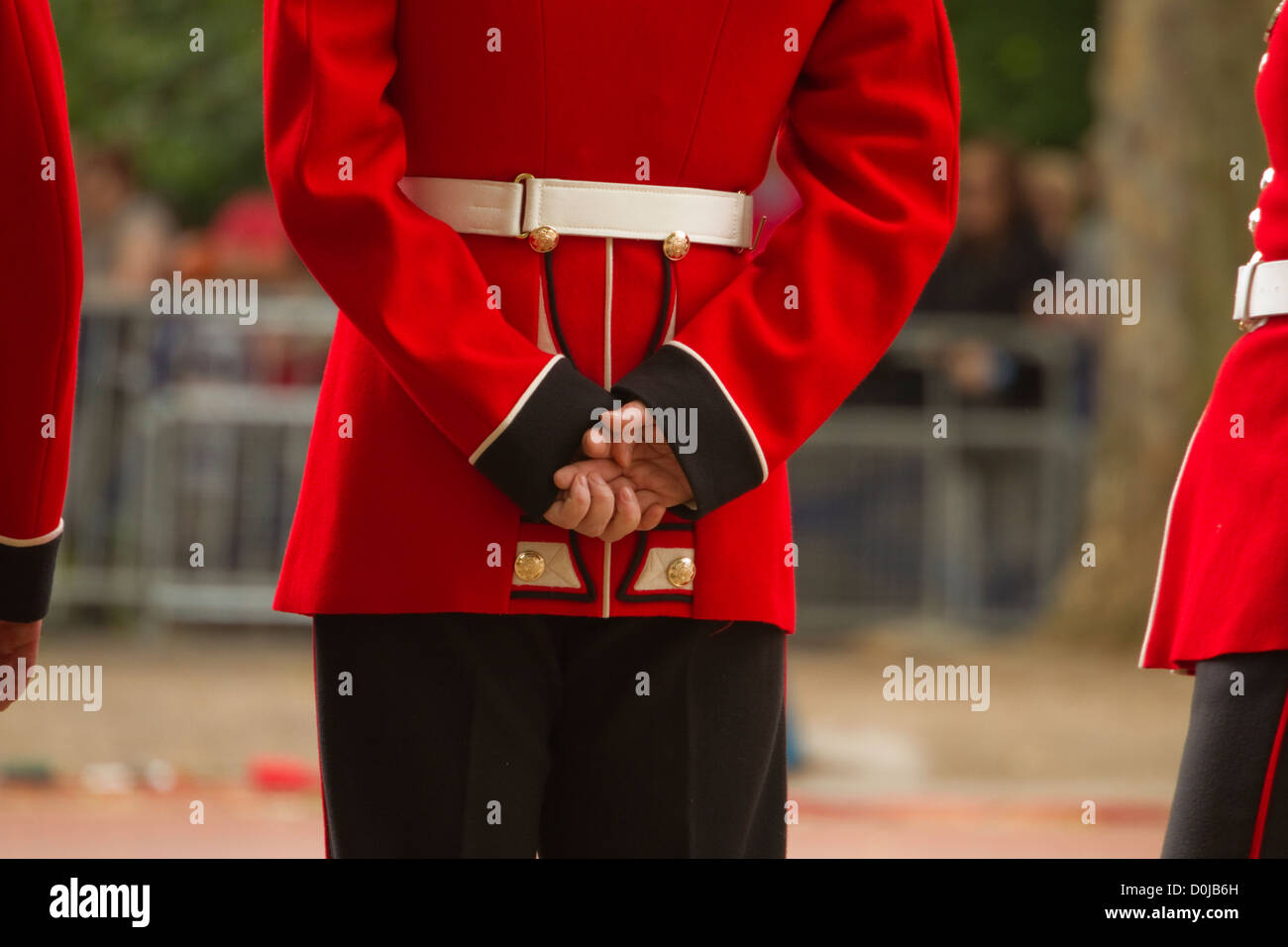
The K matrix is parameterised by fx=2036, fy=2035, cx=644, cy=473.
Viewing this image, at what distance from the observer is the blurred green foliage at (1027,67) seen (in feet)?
48.4

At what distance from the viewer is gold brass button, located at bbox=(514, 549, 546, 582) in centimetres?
249

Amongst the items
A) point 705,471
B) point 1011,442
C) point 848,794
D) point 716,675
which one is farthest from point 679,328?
point 1011,442

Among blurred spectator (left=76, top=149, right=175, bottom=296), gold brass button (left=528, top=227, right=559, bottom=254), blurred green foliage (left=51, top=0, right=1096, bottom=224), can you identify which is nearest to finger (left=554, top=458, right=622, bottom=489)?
gold brass button (left=528, top=227, right=559, bottom=254)

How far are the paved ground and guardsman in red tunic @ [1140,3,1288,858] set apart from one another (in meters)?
3.35

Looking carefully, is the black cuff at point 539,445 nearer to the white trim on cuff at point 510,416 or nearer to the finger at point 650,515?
the white trim on cuff at point 510,416

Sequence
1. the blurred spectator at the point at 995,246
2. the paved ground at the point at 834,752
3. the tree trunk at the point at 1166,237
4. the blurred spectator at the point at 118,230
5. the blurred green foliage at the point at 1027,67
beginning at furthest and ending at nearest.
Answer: the blurred green foliage at the point at 1027,67 → the tree trunk at the point at 1166,237 → the blurred spectator at the point at 118,230 → the blurred spectator at the point at 995,246 → the paved ground at the point at 834,752

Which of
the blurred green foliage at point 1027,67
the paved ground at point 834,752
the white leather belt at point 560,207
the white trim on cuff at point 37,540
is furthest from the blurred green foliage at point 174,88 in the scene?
the white leather belt at point 560,207

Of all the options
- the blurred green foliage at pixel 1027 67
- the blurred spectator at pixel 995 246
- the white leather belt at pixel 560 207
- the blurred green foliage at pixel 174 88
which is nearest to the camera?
the white leather belt at pixel 560 207

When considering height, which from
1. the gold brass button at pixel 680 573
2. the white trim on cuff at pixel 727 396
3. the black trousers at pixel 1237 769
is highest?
the white trim on cuff at pixel 727 396

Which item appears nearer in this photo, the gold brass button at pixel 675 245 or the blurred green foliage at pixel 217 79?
the gold brass button at pixel 675 245

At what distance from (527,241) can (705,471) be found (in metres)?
0.37

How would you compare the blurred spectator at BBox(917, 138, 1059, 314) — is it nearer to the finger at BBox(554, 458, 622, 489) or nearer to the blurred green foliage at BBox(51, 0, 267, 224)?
the blurred green foliage at BBox(51, 0, 267, 224)

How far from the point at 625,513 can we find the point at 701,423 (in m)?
0.15

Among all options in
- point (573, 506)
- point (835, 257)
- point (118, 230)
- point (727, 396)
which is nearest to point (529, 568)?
point (573, 506)
